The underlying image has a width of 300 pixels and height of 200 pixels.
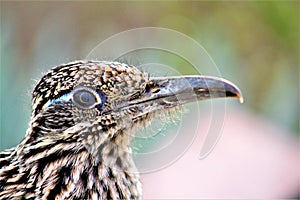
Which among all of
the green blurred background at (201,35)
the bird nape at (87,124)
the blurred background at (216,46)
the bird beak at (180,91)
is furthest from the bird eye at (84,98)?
the green blurred background at (201,35)

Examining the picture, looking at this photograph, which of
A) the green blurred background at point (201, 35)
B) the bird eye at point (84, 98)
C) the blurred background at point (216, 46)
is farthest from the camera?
the green blurred background at point (201, 35)

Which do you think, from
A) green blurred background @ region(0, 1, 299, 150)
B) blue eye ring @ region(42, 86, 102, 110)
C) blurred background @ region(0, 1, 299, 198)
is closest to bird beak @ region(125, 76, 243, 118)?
blue eye ring @ region(42, 86, 102, 110)

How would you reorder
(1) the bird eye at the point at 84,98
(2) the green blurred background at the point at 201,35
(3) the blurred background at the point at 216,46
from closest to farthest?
(1) the bird eye at the point at 84,98 → (3) the blurred background at the point at 216,46 → (2) the green blurred background at the point at 201,35

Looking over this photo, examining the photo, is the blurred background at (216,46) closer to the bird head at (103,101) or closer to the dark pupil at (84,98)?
the bird head at (103,101)

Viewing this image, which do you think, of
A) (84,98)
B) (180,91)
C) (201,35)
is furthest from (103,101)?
(201,35)

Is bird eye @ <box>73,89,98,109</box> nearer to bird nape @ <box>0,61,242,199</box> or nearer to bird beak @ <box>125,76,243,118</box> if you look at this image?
bird nape @ <box>0,61,242,199</box>

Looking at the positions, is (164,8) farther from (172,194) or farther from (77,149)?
(77,149)
